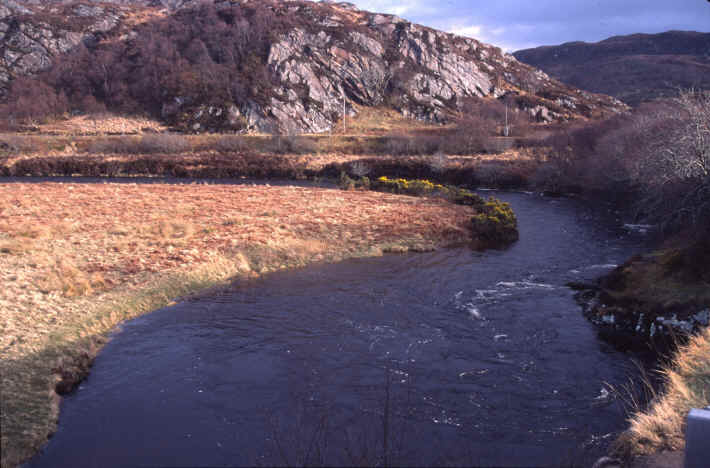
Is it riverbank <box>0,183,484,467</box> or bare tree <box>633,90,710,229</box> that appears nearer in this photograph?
riverbank <box>0,183,484,467</box>

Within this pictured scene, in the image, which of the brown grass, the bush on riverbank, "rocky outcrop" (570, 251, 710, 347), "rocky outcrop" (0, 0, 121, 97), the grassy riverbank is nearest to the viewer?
the brown grass

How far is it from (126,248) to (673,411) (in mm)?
20202

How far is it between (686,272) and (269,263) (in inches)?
611

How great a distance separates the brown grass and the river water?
0.87 metres

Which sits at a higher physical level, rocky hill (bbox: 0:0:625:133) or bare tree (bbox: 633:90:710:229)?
rocky hill (bbox: 0:0:625:133)

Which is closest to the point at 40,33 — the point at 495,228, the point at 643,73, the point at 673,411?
the point at 495,228

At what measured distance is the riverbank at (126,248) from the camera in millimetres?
12141

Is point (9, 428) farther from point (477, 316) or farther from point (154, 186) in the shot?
point (154, 186)

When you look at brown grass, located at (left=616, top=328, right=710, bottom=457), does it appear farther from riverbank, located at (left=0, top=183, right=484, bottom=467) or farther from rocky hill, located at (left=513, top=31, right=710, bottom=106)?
rocky hill, located at (left=513, top=31, right=710, bottom=106)

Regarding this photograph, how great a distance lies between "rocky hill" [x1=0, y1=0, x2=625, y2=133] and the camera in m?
90.8

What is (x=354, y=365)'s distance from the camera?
41.4 ft

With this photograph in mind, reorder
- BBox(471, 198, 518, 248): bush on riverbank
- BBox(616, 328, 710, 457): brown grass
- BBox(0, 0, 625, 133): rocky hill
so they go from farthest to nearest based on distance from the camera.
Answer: BBox(0, 0, 625, 133): rocky hill → BBox(471, 198, 518, 248): bush on riverbank → BBox(616, 328, 710, 457): brown grass

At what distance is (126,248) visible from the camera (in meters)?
21.7

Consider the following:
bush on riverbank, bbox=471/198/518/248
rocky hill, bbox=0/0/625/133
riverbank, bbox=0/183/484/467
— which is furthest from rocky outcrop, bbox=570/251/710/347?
rocky hill, bbox=0/0/625/133
